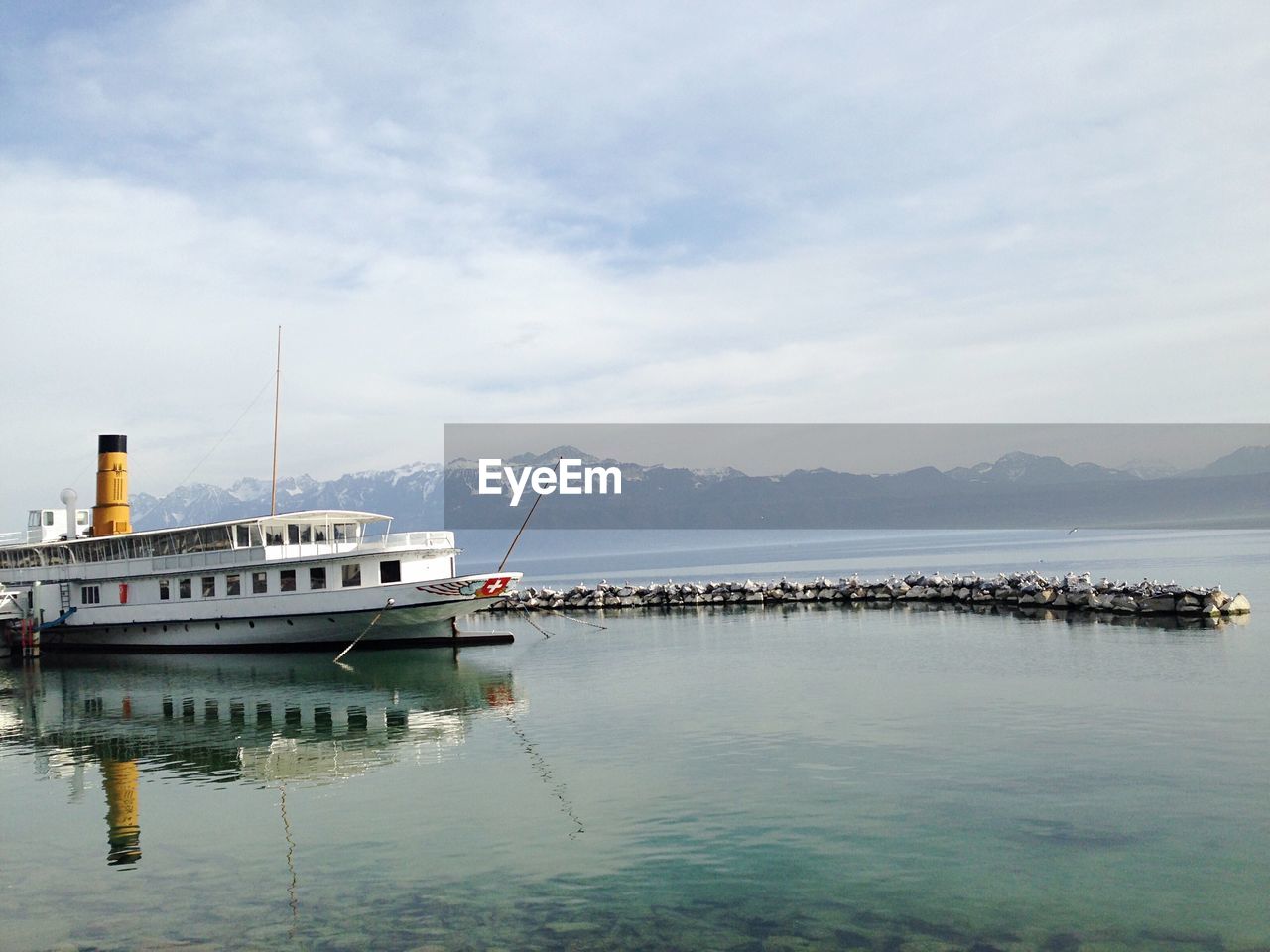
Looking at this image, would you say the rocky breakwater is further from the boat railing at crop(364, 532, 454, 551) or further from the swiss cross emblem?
the swiss cross emblem

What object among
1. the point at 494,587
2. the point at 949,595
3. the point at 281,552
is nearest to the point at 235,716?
the point at 494,587

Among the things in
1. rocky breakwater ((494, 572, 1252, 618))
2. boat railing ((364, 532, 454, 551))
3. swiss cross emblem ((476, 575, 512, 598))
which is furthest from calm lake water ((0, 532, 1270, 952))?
boat railing ((364, 532, 454, 551))

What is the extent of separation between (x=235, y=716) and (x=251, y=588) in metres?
17.6

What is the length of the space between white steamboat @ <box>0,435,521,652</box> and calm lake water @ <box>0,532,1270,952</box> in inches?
364

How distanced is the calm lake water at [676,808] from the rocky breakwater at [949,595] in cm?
804

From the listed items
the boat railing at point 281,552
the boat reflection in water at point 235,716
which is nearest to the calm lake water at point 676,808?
the boat reflection in water at point 235,716

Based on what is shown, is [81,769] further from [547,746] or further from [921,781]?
[921,781]

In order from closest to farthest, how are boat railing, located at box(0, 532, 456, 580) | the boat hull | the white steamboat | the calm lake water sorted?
the calm lake water
the boat hull
the white steamboat
boat railing, located at box(0, 532, 456, 580)

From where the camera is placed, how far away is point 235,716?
104 ft

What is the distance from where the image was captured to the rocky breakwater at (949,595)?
4444 centimetres

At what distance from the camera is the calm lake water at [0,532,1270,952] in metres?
13.1

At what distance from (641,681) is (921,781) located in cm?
1582

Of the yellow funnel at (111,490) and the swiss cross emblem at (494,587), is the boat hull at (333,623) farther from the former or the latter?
the yellow funnel at (111,490)

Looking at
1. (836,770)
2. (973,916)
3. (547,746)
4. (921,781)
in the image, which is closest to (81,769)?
(547,746)
